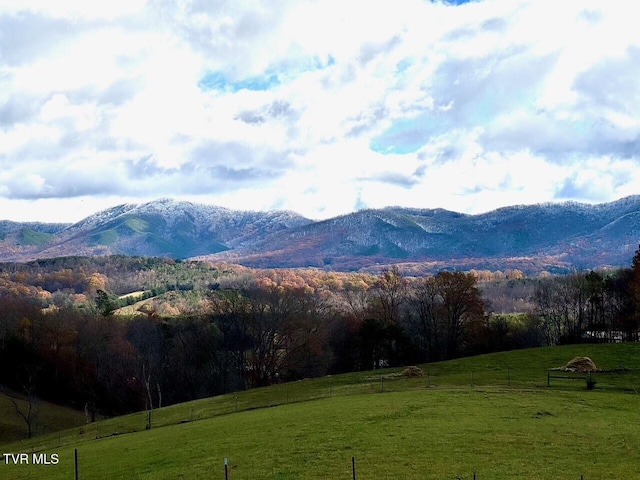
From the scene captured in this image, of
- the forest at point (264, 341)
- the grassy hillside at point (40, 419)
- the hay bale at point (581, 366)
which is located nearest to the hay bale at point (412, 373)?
the hay bale at point (581, 366)

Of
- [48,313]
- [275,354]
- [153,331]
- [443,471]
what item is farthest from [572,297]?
[48,313]

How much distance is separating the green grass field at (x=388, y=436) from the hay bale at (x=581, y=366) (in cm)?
408

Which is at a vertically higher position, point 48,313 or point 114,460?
point 48,313

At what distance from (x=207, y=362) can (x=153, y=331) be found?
18432 mm

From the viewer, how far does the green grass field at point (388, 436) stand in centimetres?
2734

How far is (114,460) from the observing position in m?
35.2

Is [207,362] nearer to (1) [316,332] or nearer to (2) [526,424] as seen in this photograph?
(1) [316,332]

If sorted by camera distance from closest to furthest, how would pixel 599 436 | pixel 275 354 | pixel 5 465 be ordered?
1. pixel 599 436
2. pixel 5 465
3. pixel 275 354

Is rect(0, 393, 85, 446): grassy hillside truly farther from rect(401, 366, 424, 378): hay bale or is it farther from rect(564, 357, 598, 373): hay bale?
rect(564, 357, 598, 373): hay bale

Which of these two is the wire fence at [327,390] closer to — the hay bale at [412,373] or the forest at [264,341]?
the hay bale at [412,373]

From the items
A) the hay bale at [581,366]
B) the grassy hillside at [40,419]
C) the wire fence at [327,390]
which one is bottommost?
the grassy hillside at [40,419]

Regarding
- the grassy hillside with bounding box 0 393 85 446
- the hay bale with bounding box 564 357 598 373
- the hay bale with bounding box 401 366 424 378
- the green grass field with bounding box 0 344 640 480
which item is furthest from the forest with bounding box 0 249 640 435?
the green grass field with bounding box 0 344 640 480

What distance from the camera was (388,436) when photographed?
3347cm

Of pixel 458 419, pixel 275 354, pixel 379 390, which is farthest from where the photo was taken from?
pixel 275 354
